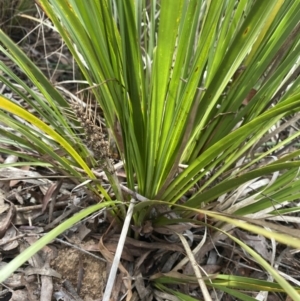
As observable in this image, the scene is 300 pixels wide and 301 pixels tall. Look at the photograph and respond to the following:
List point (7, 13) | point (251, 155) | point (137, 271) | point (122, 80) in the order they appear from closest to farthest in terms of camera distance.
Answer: point (122, 80) < point (137, 271) < point (251, 155) < point (7, 13)

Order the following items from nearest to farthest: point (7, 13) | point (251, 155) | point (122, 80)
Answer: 1. point (122, 80)
2. point (251, 155)
3. point (7, 13)

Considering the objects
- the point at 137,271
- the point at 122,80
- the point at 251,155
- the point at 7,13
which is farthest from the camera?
the point at 7,13

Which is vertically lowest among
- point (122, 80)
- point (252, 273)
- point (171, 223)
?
point (252, 273)

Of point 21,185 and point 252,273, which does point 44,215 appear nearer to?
point 21,185

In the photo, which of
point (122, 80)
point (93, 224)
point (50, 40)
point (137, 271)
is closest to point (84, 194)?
point (93, 224)

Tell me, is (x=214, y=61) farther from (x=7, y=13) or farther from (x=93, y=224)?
(x=7, y=13)

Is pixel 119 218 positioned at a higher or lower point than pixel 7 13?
lower

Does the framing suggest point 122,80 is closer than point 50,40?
Yes

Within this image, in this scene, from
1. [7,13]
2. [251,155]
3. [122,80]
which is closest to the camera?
[122,80]

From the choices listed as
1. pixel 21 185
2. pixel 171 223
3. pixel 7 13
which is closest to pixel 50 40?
pixel 7 13
